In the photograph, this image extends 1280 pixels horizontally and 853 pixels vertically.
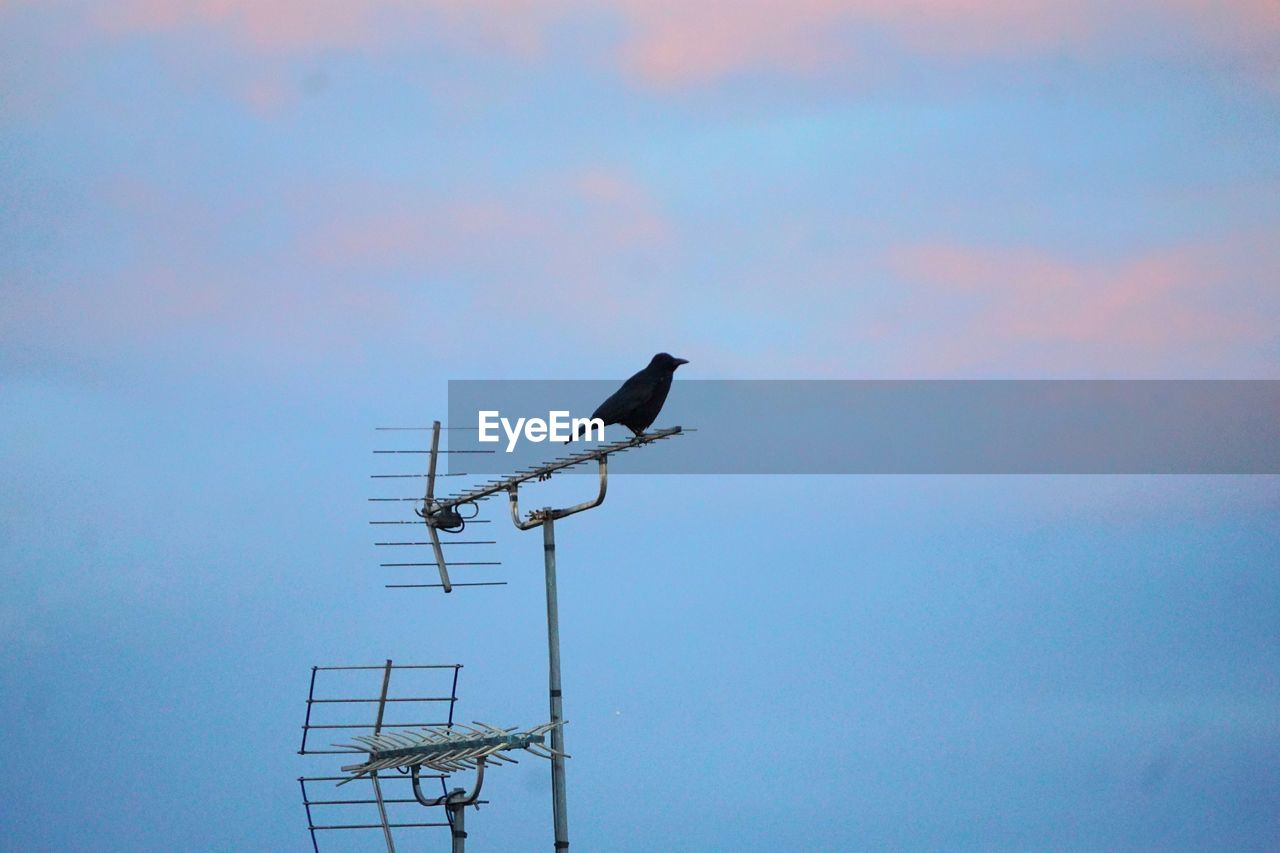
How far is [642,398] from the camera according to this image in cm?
1773

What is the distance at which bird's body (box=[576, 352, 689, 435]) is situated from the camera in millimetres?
17719

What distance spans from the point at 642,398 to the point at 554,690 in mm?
3197

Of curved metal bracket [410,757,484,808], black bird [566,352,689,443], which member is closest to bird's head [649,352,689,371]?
black bird [566,352,689,443]

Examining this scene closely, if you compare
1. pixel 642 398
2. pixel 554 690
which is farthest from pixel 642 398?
pixel 554 690

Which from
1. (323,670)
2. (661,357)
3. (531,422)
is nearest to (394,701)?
(323,670)

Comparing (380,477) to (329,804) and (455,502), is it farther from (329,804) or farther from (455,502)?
(329,804)

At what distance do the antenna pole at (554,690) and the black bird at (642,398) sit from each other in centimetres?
166

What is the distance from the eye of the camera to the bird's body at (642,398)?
58.1 ft

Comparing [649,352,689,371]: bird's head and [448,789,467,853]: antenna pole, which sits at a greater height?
[649,352,689,371]: bird's head

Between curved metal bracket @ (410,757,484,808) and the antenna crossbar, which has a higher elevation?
the antenna crossbar

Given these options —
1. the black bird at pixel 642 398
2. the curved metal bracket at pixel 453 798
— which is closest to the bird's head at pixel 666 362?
the black bird at pixel 642 398

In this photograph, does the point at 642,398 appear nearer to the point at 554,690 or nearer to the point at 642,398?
the point at 642,398

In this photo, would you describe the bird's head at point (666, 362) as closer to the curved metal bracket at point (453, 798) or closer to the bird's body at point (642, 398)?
the bird's body at point (642, 398)

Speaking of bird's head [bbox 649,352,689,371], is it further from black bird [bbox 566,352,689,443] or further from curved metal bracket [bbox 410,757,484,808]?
curved metal bracket [bbox 410,757,484,808]
